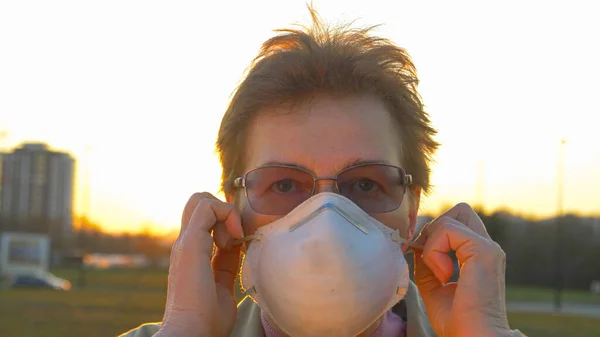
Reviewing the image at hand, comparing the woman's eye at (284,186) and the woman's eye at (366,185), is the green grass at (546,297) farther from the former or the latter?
the woman's eye at (284,186)

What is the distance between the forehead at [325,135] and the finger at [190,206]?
221 mm

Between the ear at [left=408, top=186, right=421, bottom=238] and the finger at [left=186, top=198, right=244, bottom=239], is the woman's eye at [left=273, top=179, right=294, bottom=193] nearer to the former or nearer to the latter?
the finger at [left=186, top=198, right=244, bottom=239]

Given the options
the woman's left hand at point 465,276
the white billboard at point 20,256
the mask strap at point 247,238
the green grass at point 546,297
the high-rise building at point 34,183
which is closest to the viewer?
the woman's left hand at point 465,276

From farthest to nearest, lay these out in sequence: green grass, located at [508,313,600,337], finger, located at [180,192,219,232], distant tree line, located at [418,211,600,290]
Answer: distant tree line, located at [418,211,600,290]
green grass, located at [508,313,600,337]
finger, located at [180,192,219,232]

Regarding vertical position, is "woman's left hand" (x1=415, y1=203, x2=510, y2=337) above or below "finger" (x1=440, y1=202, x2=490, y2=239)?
below

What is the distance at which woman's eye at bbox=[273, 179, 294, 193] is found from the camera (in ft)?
9.26

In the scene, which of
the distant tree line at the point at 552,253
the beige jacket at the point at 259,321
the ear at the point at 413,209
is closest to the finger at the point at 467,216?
the ear at the point at 413,209

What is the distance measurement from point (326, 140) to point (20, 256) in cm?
4500

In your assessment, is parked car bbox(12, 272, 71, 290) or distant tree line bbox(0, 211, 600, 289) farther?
distant tree line bbox(0, 211, 600, 289)

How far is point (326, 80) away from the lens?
293 cm

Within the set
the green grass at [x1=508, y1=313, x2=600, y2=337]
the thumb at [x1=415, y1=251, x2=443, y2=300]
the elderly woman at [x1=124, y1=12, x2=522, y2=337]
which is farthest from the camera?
the green grass at [x1=508, y1=313, x2=600, y2=337]

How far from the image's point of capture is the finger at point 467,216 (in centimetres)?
285

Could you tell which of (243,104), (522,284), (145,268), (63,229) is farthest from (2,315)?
(63,229)

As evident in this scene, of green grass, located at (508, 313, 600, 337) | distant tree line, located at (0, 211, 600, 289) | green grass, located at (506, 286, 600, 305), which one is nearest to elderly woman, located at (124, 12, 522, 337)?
green grass, located at (508, 313, 600, 337)
